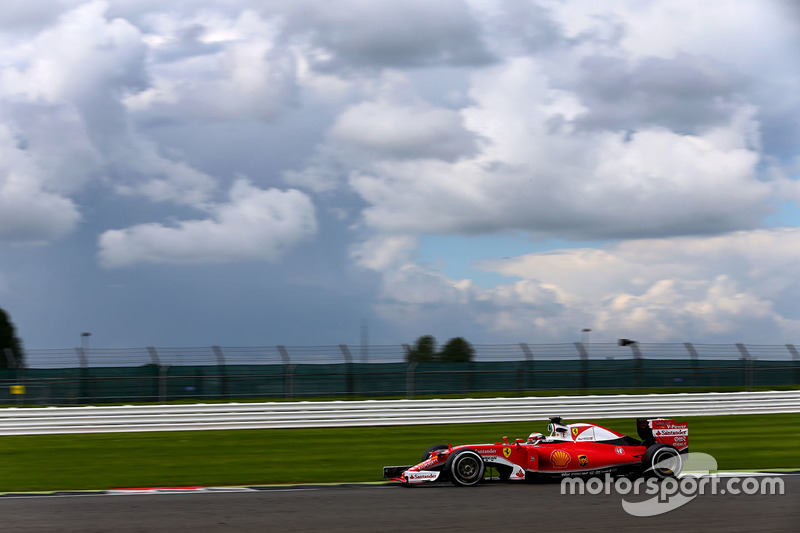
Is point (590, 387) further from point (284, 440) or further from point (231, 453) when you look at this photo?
point (231, 453)

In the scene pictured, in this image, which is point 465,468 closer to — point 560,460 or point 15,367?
point 560,460

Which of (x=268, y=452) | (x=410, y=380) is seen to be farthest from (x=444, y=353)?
(x=268, y=452)

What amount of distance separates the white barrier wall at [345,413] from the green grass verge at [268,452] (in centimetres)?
41

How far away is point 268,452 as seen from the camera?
16.1 metres

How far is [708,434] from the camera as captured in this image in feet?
64.3

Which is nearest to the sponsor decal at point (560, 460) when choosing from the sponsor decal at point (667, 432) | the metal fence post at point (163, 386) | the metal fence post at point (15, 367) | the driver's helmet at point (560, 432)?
the driver's helmet at point (560, 432)

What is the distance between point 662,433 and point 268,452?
7726 millimetres

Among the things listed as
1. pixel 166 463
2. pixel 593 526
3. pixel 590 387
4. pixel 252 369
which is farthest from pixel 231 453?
pixel 590 387

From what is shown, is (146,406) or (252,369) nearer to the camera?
(146,406)

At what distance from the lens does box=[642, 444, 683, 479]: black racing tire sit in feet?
36.7

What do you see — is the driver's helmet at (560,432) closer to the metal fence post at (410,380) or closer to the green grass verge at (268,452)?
the green grass verge at (268,452)

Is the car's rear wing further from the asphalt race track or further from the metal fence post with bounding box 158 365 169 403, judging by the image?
the metal fence post with bounding box 158 365 169 403

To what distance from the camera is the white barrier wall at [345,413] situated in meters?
20.4

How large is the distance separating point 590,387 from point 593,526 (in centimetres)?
1776
